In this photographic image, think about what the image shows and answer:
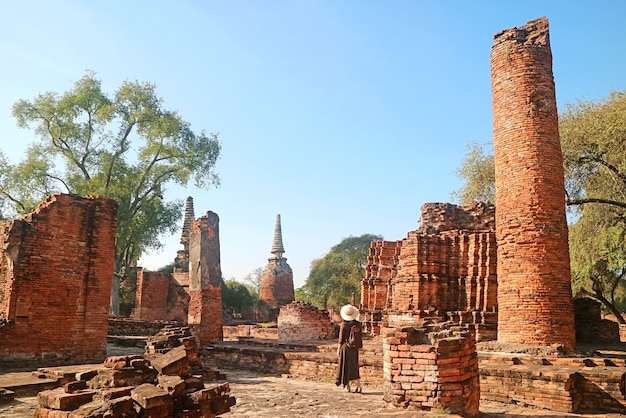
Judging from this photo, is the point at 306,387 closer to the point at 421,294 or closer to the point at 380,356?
the point at 380,356

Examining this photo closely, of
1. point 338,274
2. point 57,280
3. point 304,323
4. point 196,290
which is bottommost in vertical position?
point 304,323

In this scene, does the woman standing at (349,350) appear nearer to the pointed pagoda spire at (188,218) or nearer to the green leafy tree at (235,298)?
the pointed pagoda spire at (188,218)

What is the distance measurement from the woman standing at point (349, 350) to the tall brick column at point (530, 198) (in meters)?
3.05

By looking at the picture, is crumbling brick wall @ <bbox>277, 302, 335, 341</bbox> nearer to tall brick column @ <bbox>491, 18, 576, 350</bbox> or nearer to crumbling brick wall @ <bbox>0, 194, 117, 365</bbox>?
crumbling brick wall @ <bbox>0, 194, 117, 365</bbox>

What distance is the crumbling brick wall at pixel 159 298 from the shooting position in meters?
26.5

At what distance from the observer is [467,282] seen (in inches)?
503

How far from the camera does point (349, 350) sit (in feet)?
29.0

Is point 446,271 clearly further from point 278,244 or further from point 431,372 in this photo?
point 278,244

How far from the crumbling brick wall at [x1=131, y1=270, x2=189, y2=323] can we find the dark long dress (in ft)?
64.6

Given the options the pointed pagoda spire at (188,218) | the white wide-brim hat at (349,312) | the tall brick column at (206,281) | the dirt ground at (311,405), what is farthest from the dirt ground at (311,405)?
the pointed pagoda spire at (188,218)

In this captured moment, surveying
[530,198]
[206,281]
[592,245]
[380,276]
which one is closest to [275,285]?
[206,281]

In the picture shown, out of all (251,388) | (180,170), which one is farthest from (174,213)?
(251,388)

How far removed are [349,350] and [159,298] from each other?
20.3 m

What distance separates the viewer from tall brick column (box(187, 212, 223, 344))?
1495 cm
